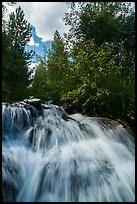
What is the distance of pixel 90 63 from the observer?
9.71m

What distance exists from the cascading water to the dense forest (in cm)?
138

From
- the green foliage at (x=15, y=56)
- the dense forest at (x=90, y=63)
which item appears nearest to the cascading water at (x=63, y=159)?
the dense forest at (x=90, y=63)

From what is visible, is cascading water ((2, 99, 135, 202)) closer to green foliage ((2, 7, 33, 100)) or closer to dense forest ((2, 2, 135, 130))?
dense forest ((2, 2, 135, 130))

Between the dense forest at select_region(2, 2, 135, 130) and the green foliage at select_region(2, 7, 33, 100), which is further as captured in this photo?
the green foliage at select_region(2, 7, 33, 100)

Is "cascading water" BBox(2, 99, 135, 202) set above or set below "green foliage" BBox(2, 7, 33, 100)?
below

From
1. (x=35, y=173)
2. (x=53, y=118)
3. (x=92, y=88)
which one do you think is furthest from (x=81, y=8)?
(x=35, y=173)

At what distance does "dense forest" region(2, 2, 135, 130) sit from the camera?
8961mm

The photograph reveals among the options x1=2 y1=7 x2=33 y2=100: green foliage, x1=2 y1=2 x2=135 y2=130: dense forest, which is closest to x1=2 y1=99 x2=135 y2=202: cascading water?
x1=2 y1=2 x2=135 y2=130: dense forest

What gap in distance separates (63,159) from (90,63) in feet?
15.7

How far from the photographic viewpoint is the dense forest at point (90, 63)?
8.96m

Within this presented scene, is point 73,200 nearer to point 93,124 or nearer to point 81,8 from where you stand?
point 93,124

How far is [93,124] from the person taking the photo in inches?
295

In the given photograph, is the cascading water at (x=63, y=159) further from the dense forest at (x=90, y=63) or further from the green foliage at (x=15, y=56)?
the green foliage at (x=15, y=56)

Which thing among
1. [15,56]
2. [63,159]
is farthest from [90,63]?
[15,56]
